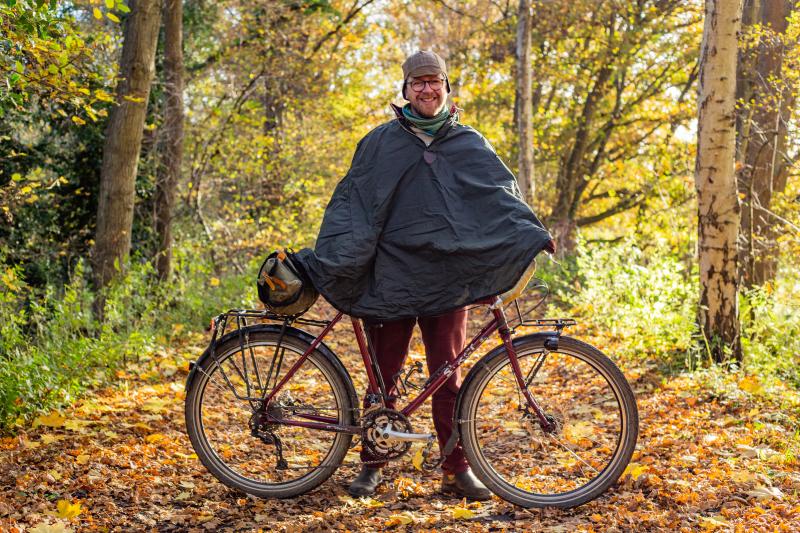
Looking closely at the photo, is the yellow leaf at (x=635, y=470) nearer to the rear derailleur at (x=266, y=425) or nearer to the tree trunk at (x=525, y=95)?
the rear derailleur at (x=266, y=425)

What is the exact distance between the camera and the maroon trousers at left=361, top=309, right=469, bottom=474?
373 centimetres

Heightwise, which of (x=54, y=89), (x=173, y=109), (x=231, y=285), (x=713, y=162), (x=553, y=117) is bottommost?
(x=231, y=285)

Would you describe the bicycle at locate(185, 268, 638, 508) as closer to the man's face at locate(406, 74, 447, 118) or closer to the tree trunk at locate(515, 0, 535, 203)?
the man's face at locate(406, 74, 447, 118)

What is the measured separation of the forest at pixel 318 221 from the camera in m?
3.79

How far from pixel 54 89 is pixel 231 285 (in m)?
4.65

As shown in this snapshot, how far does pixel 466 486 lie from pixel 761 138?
4.96 meters

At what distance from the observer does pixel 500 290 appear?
3438 mm

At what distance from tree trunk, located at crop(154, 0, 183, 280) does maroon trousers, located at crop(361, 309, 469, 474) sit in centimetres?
679

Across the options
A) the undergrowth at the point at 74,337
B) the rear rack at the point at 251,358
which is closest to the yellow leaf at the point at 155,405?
the undergrowth at the point at 74,337

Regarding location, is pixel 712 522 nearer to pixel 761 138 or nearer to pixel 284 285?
pixel 284 285

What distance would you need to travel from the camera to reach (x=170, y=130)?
1019cm

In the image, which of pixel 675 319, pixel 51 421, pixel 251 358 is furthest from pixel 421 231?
pixel 675 319

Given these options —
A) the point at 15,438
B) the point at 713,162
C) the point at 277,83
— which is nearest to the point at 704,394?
the point at 713,162

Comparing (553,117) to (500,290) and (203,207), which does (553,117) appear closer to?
(203,207)
